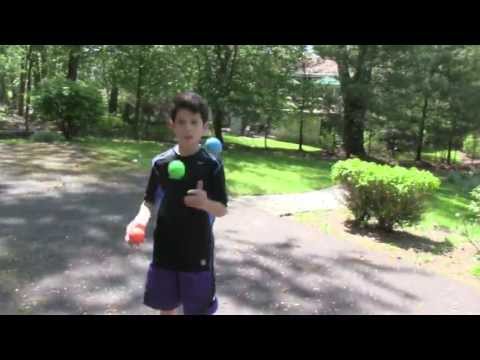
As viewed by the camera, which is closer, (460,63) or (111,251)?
(111,251)

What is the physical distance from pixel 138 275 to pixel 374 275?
2483 mm

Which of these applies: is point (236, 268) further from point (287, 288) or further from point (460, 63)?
point (460, 63)

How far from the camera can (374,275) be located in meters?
5.61

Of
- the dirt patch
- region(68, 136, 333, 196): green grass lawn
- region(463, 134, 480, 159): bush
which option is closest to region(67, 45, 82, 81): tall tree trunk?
region(68, 136, 333, 196): green grass lawn

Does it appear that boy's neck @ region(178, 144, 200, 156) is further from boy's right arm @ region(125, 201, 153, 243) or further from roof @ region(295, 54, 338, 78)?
roof @ region(295, 54, 338, 78)

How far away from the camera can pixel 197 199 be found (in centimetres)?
262

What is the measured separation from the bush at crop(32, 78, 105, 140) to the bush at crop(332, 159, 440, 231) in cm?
1126

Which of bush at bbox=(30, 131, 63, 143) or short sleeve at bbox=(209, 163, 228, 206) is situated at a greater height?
short sleeve at bbox=(209, 163, 228, 206)

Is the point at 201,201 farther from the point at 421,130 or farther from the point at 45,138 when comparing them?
the point at 421,130

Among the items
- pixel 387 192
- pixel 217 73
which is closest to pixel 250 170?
pixel 387 192

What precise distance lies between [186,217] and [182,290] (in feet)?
1.35

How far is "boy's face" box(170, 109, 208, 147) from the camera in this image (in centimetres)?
272
